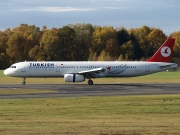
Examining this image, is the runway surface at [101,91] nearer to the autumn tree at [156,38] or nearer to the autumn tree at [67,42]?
the autumn tree at [67,42]

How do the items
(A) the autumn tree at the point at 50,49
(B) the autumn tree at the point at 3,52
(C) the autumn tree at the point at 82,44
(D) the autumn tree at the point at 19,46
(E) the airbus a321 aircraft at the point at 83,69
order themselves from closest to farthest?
(E) the airbus a321 aircraft at the point at 83,69 → (A) the autumn tree at the point at 50,49 → (B) the autumn tree at the point at 3,52 → (D) the autumn tree at the point at 19,46 → (C) the autumn tree at the point at 82,44

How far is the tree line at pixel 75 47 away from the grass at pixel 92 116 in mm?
86898

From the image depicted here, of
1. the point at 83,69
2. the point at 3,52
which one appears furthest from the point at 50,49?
the point at 83,69

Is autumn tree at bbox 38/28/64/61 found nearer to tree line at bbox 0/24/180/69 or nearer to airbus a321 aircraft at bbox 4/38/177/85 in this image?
tree line at bbox 0/24/180/69

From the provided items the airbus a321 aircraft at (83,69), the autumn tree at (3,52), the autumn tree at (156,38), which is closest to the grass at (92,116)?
the airbus a321 aircraft at (83,69)

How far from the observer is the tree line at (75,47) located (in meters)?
126

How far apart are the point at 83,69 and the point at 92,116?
118 feet

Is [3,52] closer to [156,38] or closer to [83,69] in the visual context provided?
[156,38]

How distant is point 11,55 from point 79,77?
72.7m

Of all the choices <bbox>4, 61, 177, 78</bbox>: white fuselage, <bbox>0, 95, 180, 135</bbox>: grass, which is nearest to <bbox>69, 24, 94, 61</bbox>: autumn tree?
<bbox>4, 61, 177, 78</bbox>: white fuselage

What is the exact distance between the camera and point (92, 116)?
1051 inches

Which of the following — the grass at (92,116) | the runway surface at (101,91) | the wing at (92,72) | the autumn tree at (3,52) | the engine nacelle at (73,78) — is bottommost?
the grass at (92,116)

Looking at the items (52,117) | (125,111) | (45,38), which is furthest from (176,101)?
(45,38)

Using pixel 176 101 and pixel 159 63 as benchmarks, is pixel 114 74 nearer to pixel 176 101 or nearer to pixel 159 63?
pixel 159 63
